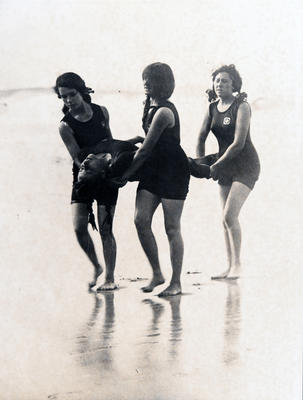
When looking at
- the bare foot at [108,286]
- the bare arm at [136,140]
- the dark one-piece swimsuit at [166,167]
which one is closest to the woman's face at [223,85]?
the dark one-piece swimsuit at [166,167]

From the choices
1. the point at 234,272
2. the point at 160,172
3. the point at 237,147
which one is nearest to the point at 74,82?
the point at 160,172

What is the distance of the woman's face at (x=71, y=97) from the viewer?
10.5 feet

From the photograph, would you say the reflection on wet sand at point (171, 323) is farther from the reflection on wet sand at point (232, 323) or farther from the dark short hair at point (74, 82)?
the dark short hair at point (74, 82)

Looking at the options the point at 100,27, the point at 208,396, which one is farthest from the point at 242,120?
the point at 208,396

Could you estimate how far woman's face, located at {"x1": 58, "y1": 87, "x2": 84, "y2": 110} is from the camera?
321 cm

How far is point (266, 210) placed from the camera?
307 centimetres

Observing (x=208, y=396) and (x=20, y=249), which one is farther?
(x=20, y=249)

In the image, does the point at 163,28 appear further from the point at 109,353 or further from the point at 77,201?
the point at 109,353

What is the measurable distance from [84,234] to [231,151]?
75cm

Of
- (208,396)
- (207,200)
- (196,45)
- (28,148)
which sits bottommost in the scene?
(208,396)

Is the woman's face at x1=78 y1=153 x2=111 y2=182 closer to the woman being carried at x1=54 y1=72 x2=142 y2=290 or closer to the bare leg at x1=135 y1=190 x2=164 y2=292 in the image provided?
the woman being carried at x1=54 y1=72 x2=142 y2=290

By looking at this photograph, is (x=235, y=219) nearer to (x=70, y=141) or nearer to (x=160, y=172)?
(x=160, y=172)

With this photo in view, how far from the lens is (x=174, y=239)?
3104 mm

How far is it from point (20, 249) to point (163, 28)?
1.18 metres
